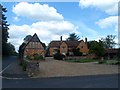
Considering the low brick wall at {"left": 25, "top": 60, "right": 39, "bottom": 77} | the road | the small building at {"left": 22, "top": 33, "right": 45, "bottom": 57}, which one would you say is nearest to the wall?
the small building at {"left": 22, "top": 33, "right": 45, "bottom": 57}

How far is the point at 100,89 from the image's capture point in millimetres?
14867

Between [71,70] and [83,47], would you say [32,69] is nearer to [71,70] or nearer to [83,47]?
[71,70]

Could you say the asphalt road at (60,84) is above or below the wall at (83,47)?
below

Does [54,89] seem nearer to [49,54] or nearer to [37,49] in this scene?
[37,49]

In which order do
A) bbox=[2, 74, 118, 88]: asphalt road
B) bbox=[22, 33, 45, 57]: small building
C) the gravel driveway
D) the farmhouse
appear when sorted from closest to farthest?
bbox=[2, 74, 118, 88]: asphalt road
the gravel driveway
bbox=[22, 33, 45, 57]: small building
the farmhouse

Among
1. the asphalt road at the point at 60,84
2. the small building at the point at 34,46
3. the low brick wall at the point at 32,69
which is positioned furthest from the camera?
the small building at the point at 34,46

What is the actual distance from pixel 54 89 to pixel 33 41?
6087 cm

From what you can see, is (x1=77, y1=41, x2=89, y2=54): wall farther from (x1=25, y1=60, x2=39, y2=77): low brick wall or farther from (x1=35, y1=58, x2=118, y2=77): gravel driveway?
(x1=25, y1=60, x2=39, y2=77): low brick wall

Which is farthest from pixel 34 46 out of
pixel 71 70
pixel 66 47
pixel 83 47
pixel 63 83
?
pixel 63 83

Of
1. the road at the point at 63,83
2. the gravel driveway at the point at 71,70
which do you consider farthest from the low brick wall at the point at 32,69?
the road at the point at 63,83

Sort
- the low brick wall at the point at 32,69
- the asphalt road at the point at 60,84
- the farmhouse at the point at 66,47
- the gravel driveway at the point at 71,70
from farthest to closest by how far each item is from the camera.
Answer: the farmhouse at the point at 66,47
the gravel driveway at the point at 71,70
the low brick wall at the point at 32,69
the asphalt road at the point at 60,84

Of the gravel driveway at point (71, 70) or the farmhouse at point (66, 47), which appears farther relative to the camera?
the farmhouse at point (66, 47)

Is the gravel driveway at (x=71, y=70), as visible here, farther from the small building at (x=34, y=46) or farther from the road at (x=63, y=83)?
the small building at (x=34, y=46)

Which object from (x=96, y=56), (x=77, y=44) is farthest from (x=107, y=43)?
(x=96, y=56)
